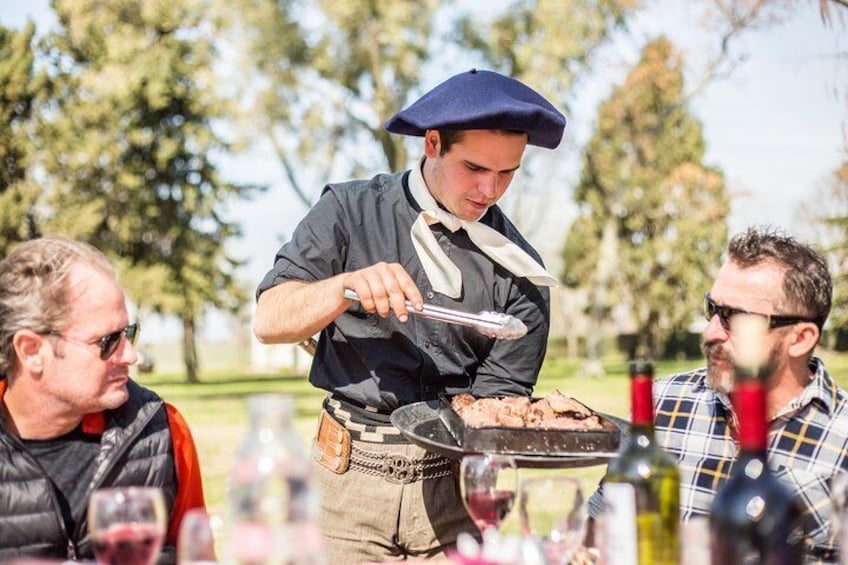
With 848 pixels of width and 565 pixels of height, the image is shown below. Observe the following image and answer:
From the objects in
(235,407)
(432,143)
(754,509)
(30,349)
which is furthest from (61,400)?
(235,407)

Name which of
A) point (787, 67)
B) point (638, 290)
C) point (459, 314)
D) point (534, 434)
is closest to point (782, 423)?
point (534, 434)

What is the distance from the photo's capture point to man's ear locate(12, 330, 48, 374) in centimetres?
254

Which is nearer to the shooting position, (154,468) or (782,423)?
(154,468)

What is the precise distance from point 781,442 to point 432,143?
1.44 meters

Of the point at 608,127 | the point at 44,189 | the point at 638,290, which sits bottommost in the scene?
the point at 638,290

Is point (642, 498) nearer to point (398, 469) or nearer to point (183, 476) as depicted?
point (183, 476)

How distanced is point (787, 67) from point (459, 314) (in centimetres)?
724

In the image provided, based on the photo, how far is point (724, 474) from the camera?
9.82ft

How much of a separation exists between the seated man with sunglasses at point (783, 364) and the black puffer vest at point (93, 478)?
4.35 ft

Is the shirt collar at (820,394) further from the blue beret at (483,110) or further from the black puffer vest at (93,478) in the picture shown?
the black puffer vest at (93,478)

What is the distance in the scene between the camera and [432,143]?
3.34 metres

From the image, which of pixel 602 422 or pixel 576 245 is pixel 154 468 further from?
pixel 576 245

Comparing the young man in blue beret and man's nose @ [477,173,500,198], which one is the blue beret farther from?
man's nose @ [477,173,500,198]

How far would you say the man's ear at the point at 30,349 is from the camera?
8.34ft
